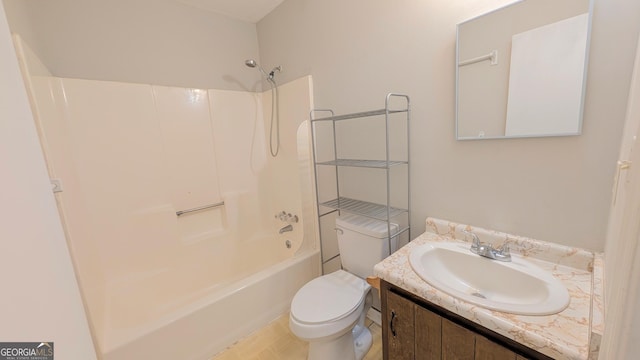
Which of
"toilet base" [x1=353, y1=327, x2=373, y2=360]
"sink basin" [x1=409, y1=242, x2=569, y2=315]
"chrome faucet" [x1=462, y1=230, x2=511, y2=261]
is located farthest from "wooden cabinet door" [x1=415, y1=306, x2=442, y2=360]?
"toilet base" [x1=353, y1=327, x2=373, y2=360]

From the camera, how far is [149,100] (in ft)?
6.17

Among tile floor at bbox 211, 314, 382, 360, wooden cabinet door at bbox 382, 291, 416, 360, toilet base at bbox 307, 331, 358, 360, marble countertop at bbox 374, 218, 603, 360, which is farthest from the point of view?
tile floor at bbox 211, 314, 382, 360

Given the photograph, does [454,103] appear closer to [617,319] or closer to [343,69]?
[343,69]

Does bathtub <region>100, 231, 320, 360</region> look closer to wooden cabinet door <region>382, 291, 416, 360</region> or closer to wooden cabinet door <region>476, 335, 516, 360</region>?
wooden cabinet door <region>382, 291, 416, 360</region>

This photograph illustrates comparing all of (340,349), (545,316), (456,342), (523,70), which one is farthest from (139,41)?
(545,316)

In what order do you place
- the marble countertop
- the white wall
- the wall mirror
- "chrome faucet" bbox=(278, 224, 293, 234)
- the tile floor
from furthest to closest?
1. "chrome faucet" bbox=(278, 224, 293, 234)
2. the tile floor
3. the wall mirror
4. the marble countertop
5. the white wall

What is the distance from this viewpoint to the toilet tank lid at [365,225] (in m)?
1.41

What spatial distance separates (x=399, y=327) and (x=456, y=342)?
0.24 metres

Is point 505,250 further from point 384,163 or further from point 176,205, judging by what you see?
point 176,205

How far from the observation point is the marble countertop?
65cm

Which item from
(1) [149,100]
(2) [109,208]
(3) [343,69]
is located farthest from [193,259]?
(3) [343,69]

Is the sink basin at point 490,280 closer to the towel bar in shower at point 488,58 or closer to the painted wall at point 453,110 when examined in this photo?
the painted wall at point 453,110

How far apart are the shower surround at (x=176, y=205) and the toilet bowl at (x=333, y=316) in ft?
1.76

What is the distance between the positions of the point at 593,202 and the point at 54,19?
2988 mm
